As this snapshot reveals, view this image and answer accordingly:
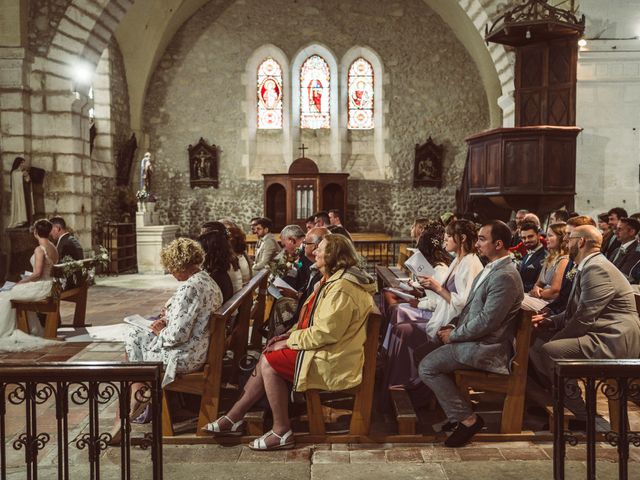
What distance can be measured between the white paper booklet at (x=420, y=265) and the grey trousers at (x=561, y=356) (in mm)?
805

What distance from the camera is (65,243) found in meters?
6.75

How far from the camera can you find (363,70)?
15547 millimetres

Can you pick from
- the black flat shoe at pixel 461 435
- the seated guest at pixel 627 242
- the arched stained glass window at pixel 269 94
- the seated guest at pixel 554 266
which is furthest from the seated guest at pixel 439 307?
the arched stained glass window at pixel 269 94

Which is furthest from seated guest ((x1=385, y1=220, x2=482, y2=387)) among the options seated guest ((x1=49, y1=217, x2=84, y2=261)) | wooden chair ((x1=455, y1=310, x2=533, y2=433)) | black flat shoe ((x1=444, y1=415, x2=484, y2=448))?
seated guest ((x1=49, y1=217, x2=84, y2=261))

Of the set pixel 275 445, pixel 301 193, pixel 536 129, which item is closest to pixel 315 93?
pixel 301 193

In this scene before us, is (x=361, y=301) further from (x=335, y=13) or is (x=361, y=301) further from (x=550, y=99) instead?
(x=335, y=13)

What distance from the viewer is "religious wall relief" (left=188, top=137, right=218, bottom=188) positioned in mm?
15219

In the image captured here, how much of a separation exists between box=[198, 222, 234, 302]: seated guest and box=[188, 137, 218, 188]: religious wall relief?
11.5 m

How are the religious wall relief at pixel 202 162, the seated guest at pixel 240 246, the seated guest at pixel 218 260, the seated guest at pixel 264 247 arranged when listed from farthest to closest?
the religious wall relief at pixel 202 162, the seated guest at pixel 264 247, the seated guest at pixel 240 246, the seated guest at pixel 218 260

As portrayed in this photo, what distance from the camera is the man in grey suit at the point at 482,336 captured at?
3.23 metres

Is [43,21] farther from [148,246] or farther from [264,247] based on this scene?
[264,247]

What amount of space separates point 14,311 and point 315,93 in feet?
36.8

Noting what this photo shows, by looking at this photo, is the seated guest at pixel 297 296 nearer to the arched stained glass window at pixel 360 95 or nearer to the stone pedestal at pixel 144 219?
the stone pedestal at pixel 144 219

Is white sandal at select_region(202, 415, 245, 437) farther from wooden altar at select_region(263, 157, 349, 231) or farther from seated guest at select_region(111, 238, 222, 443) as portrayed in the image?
wooden altar at select_region(263, 157, 349, 231)
